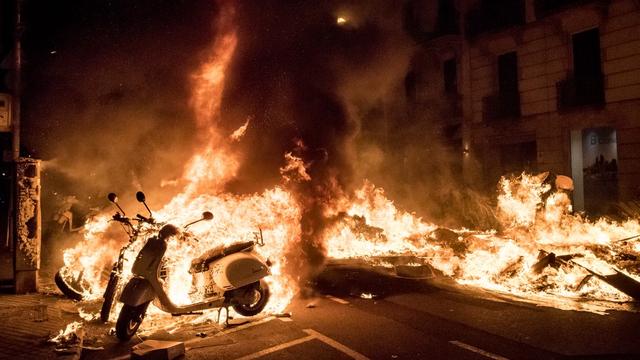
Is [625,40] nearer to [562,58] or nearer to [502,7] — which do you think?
[562,58]

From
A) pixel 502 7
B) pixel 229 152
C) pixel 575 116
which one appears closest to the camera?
pixel 229 152

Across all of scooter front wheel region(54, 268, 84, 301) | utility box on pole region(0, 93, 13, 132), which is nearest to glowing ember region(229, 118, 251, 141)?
utility box on pole region(0, 93, 13, 132)

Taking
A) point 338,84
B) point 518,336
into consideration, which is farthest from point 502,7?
point 518,336

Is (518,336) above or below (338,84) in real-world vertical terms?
below

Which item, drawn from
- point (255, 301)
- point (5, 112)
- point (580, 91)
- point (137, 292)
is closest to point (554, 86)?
Answer: point (580, 91)

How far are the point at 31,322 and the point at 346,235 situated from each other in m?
8.60

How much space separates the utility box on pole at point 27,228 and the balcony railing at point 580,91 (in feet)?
55.6

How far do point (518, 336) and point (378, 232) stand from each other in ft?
27.3

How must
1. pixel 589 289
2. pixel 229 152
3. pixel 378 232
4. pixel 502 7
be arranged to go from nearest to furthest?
1. pixel 589 289
2. pixel 229 152
3. pixel 378 232
4. pixel 502 7

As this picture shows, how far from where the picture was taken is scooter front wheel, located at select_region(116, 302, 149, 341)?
5.71 metres

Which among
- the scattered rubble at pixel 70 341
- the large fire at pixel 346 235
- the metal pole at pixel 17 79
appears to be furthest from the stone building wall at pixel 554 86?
the metal pole at pixel 17 79

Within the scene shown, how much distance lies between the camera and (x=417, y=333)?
230 inches

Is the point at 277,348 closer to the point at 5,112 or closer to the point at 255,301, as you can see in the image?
the point at 255,301

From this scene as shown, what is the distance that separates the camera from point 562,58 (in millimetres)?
16828
